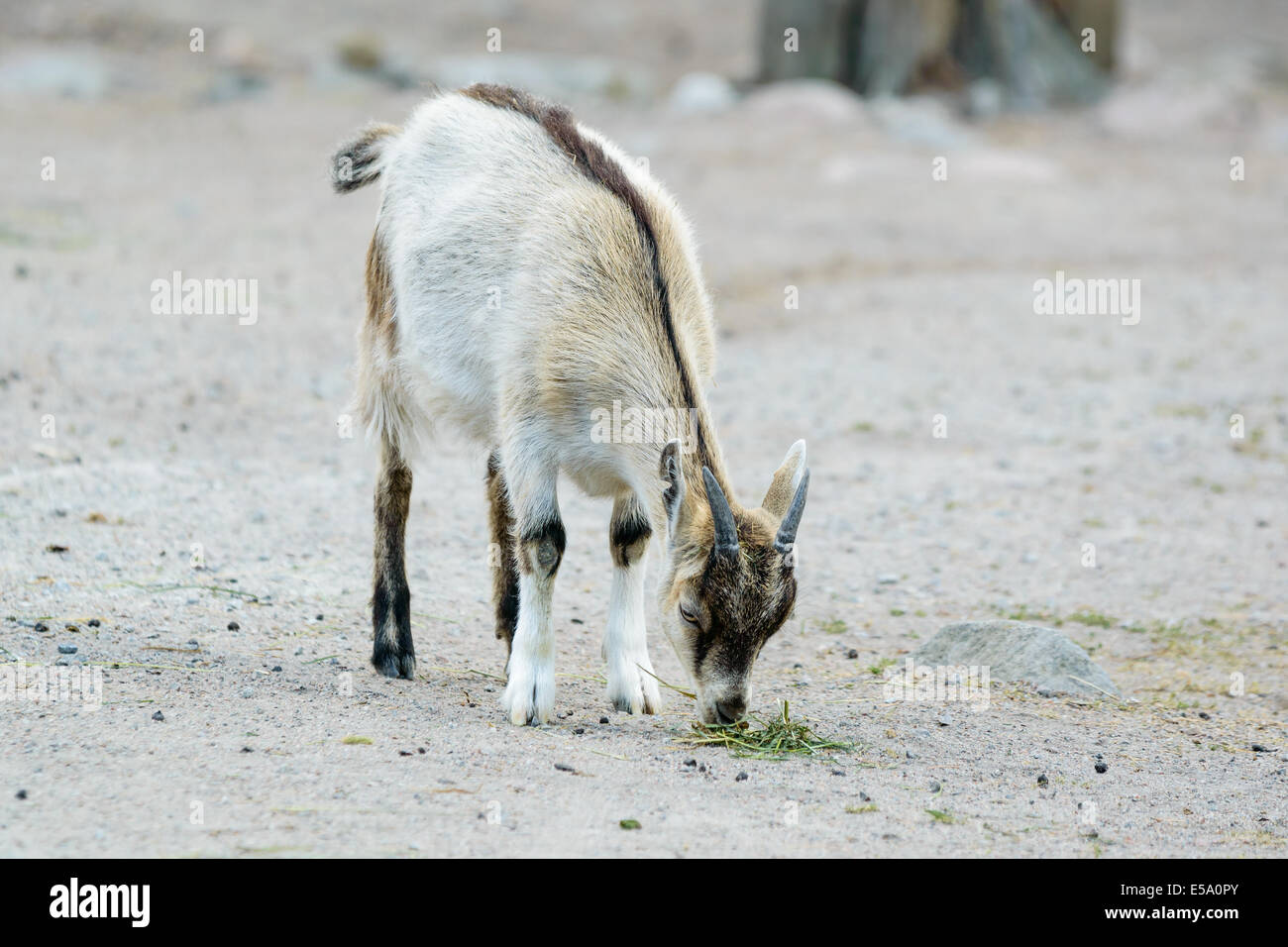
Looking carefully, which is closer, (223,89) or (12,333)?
(12,333)

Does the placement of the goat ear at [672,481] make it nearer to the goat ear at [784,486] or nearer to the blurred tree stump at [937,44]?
the goat ear at [784,486]

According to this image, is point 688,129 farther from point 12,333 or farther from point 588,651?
point 588,651

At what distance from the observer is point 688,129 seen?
19516 mm

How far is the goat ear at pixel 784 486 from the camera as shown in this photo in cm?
536

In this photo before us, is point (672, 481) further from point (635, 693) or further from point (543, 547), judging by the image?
point (635, 693)

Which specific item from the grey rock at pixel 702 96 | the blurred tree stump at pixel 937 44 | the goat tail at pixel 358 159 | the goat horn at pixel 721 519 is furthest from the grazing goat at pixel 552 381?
the blurred tree stump at pixel 937 44

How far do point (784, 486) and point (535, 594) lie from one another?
1.05 metres

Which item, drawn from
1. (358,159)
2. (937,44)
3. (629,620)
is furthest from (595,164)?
(937,44)

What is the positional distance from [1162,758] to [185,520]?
470 cm

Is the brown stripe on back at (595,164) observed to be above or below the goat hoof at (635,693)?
above

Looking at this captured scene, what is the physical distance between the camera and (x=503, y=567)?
638 cm

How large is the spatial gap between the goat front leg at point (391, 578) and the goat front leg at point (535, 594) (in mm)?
670

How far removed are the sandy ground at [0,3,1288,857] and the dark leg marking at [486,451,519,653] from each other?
8.4 inches

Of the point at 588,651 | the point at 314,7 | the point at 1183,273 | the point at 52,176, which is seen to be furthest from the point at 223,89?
the point at 588,651
